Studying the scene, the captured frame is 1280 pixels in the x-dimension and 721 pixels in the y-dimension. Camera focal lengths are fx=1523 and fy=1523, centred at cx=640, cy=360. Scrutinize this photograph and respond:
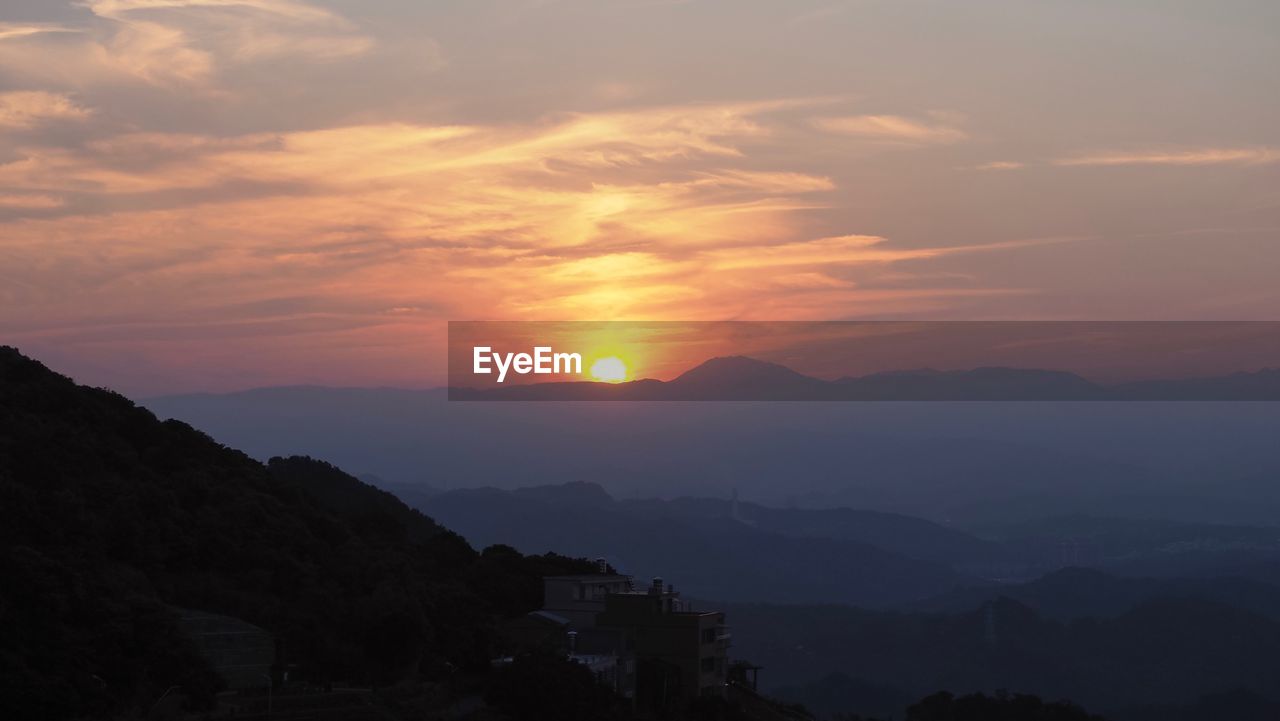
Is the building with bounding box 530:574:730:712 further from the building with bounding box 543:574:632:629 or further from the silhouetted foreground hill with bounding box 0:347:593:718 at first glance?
the silhouetted foreground hill with bounding box 0:347:593:718

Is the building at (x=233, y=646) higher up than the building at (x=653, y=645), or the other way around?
the building at (x=233, y=646)

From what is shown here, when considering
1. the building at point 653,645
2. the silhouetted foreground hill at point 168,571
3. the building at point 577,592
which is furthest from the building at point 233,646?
the building at point 577,592

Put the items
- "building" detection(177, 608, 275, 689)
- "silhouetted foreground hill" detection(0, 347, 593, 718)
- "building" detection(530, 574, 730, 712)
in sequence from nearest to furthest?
"silhouetted foreground hill" detection(0, 347, 593, 718) < "building" detection(177, 608, 275, 689) < "building" detection(530, 574, 730, 712)

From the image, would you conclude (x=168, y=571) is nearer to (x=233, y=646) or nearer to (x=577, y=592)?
(x=233, y=646)

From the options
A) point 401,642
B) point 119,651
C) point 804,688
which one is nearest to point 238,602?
point 401,642

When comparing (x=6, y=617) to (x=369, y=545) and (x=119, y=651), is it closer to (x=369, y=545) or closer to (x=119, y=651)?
(x=119, y=651)

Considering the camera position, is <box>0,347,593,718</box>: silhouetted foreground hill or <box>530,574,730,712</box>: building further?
<box>530,574,730,712</box>: building

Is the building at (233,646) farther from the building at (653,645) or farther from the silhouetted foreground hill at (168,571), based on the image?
the building at (653,645)

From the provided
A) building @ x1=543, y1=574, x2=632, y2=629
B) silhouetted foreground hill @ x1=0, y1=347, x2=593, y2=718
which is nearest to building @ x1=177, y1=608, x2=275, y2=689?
silhouetted foreground hill @ x1=0, y1=347, x2=593, y2=718
